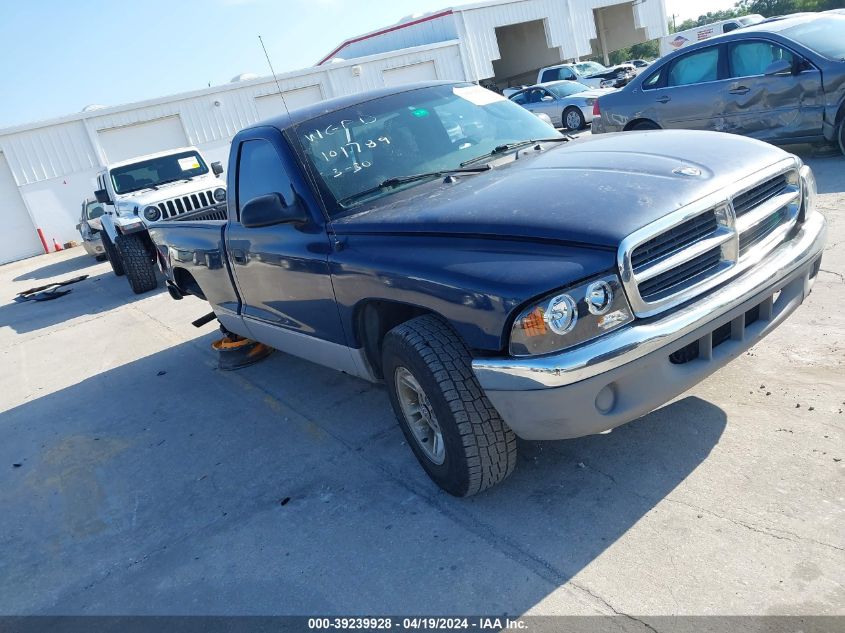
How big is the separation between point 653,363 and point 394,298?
114 cm

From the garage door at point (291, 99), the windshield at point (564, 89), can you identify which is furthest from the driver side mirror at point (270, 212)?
the garage door at point (291, 99)

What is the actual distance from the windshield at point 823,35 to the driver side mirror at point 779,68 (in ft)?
0.96

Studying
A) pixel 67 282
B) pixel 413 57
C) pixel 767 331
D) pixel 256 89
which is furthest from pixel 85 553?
pixel 413 57

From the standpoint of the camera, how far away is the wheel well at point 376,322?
11.2ft

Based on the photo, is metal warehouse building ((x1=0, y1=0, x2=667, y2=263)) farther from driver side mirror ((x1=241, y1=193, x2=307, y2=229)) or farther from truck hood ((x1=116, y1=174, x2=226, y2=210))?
driver side mirror ((x1=241, y1=193, x2=307, y2=229))

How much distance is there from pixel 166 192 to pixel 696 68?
772 centimetres

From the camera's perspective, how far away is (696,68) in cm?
859

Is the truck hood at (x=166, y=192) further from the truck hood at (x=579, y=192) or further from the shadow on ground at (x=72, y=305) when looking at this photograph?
the truck hood at (x=579, y=192)

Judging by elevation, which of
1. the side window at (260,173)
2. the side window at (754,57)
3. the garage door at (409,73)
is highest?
the garage door at (409,73)

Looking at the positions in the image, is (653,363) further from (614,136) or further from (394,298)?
(614,136)

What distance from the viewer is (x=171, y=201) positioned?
10.4 metres

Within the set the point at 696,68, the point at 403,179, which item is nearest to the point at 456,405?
the point at 403,179

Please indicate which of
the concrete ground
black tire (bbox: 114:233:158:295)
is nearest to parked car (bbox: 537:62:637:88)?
black tire (bbox: 114:233:158:295)

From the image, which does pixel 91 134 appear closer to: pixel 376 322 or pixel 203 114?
pixel 203 114
